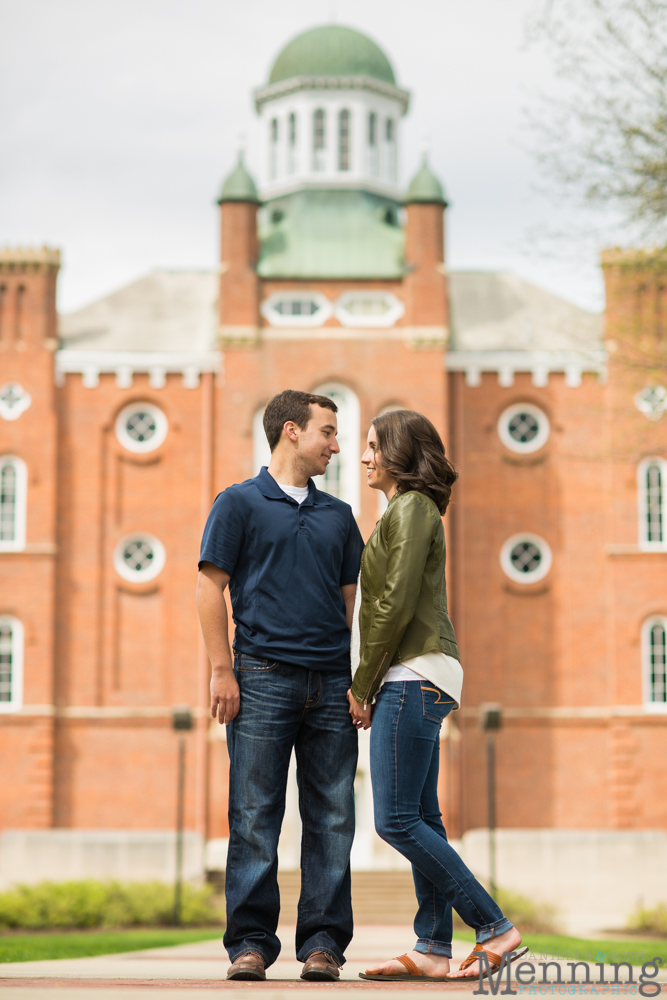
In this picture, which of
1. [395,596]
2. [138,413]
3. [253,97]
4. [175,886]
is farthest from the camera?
[253,97]

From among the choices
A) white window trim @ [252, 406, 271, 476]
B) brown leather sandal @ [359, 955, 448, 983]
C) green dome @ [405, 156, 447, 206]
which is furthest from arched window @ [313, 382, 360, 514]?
brown leather sandal @ [359, 955, 448, 983]

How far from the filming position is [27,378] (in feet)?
86.0

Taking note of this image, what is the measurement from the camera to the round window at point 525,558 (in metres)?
26.0

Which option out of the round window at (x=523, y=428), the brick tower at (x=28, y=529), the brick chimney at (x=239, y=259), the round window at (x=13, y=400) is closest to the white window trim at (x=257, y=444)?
the brick chimney at (x=239, y=259)

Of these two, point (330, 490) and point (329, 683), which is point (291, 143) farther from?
point (329, 683)

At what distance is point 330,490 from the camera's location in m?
24.9

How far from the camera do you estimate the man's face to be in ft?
17.6

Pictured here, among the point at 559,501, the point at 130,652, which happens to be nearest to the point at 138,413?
the point at 130,652

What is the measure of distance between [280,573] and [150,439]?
21.6 metres

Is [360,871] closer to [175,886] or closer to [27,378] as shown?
[175,886]

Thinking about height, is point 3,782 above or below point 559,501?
below

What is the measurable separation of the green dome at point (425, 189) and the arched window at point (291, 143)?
3984mm

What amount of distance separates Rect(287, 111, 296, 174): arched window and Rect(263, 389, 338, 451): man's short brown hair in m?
24.6

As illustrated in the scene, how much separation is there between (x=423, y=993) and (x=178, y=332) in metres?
24.3
